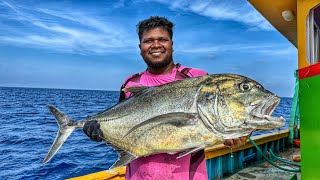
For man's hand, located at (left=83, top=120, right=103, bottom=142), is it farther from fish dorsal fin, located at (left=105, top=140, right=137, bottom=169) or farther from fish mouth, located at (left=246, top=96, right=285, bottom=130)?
fish mouth, located at (left=246, top=96, right=285, bottom=130)

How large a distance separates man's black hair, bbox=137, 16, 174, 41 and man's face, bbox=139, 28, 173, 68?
0.03 metres

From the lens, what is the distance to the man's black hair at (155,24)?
8.27 feet

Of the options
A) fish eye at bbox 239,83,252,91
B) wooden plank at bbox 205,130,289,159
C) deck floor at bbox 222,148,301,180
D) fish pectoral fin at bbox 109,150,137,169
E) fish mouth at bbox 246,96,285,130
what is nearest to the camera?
fish mouth at bbox 246,96,285,130

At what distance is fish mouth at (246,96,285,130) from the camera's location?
5.96 feet

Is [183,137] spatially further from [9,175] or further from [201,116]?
[9,175]

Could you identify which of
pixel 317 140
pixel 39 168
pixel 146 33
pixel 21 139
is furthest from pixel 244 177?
pixel 21 139

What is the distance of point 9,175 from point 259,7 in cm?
899

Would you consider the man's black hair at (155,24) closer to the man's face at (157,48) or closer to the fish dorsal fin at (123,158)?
the man's face at (157,48)

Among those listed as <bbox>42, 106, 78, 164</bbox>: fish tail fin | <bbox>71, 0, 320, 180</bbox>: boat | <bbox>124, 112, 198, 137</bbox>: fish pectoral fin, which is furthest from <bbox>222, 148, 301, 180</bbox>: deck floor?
<bbox>124, 112, 198, 137</bbox>: fish pectoral fin

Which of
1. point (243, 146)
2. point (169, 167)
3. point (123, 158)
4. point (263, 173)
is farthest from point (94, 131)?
point (243, 146)

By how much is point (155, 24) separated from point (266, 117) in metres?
1.15

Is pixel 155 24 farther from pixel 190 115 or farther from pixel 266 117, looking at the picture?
pixel 266 117

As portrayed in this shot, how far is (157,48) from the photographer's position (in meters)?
2.46

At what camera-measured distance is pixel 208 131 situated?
193cm
